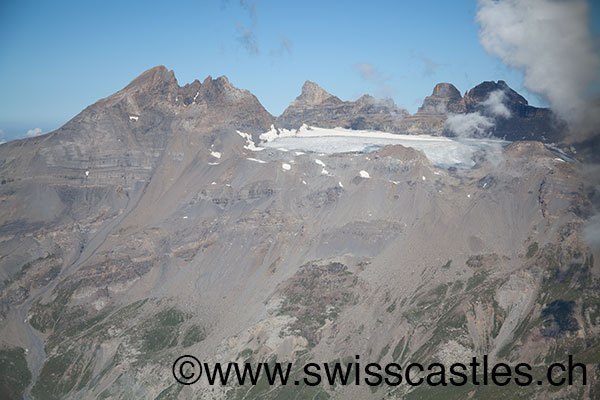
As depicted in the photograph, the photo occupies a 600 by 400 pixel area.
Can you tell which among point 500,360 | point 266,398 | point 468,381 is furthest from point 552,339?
point 266,398

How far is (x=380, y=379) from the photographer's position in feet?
650

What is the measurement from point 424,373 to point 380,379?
14.4m

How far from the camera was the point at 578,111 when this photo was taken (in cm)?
18225

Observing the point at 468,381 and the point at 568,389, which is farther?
the point at 468,381

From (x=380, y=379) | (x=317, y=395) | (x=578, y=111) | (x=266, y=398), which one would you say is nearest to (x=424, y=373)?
(x=380, y=379)

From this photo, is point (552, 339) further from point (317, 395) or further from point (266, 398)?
point (266, 398)

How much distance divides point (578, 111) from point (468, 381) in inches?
3450

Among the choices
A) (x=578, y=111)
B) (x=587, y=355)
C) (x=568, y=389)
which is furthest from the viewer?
(x=578, y=111)

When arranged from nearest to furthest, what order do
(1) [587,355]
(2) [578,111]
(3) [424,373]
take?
(1) [587,355] < (2) [578,111] < (3) [424,373]

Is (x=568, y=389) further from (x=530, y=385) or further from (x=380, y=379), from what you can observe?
(x=380, y=379)

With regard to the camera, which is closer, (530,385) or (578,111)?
(530,385)

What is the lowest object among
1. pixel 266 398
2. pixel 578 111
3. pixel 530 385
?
pixel 266 398

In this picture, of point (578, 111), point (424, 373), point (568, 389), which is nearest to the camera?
point (568, 389)

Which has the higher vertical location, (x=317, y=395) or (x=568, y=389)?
(x=568, y=389)
